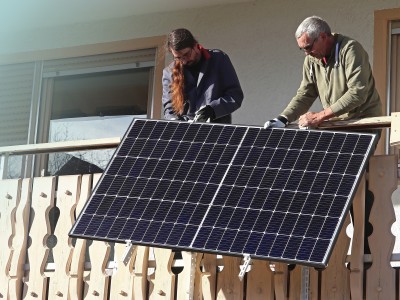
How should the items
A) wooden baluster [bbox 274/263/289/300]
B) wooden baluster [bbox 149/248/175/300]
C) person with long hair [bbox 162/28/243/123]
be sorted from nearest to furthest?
1. wooden baluster [bbox 274/263/289/300]
2. wooden baluster [bbox 149/248/175/300]
3. person with long hair [bbox 162/28/243/123]

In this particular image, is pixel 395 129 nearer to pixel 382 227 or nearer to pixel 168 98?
pixel 382 227

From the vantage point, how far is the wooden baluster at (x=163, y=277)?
9000 mm

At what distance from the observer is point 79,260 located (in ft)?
31.5

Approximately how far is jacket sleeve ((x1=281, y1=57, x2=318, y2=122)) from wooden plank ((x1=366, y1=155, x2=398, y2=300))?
0.94 metres

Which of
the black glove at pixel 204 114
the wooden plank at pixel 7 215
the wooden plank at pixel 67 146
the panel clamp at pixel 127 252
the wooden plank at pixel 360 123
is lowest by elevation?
the panel clamp at pixel 127 252

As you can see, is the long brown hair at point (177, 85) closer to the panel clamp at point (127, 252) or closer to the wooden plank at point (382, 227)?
the panel clamp at point (127, 252)

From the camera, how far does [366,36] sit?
38.9 ft

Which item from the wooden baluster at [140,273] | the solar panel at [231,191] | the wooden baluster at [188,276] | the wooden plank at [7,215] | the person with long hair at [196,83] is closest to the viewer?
the solar panel at [231,191]

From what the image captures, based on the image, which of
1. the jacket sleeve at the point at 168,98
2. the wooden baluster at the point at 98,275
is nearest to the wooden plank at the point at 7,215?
the wooden baluster at the point at 98,275

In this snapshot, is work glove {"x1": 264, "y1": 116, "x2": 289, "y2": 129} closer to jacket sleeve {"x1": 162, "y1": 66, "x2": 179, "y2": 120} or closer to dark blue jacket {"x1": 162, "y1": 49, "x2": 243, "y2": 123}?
dark blue jacket {"x1": 162, "y1": 49, "x2": 243, "y2": 123}

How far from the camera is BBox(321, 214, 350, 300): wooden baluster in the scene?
331 inches

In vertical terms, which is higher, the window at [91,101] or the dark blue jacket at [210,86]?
the window at [91,101]

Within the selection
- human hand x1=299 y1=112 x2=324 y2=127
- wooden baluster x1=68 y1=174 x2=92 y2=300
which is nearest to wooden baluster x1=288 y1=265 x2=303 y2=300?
human hand x1=299 y1=112 x2=324 y2=127

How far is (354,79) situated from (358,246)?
124 cm
